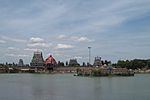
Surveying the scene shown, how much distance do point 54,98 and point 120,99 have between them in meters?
8.77

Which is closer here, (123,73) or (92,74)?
(92,74)

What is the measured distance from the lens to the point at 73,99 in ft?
148

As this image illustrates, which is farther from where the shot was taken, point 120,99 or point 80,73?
point 80,73

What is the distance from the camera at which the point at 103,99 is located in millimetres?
46062

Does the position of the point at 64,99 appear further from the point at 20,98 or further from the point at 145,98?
the point at 145,98

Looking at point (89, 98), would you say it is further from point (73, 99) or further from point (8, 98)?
point (8, 98)

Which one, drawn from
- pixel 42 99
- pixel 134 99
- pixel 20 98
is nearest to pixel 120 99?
pixel 134 99

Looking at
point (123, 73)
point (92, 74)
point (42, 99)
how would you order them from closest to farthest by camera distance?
point (42, 99), point (92, 74), point (123, 73)

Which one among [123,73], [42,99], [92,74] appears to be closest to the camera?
[42,99]

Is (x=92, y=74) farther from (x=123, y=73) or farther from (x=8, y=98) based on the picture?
(x=8, y=98)

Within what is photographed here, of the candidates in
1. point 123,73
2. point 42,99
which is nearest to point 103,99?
point 42,99

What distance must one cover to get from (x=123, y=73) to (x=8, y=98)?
118m

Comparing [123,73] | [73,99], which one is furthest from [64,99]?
[123,73]

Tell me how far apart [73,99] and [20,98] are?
7.46 meters
